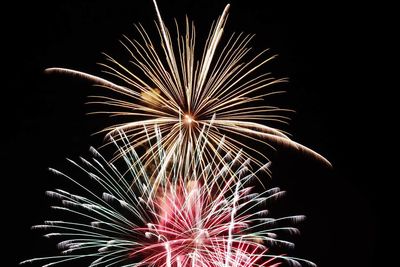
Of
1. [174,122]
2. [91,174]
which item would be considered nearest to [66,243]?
[91,174]

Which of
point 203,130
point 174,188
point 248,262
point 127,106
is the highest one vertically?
point 127,106

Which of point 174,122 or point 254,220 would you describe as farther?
point 254,220

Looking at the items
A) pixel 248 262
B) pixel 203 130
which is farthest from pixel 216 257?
pixel 203 130

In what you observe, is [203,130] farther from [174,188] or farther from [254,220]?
[254,220]

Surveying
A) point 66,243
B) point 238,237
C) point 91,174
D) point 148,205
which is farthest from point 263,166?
point 66,243

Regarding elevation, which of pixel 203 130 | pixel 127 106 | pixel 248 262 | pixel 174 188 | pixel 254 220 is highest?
pixel 127 106

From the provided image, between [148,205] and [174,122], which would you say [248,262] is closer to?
[148,205]

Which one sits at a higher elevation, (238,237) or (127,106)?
(127,106)

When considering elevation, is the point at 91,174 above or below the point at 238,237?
above
